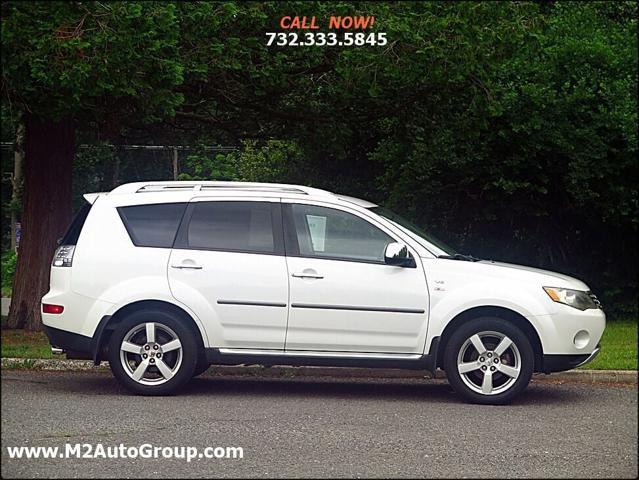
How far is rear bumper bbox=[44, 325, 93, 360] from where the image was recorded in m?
9.33

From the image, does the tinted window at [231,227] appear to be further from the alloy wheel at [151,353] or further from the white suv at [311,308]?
the alloy wheel at [151,353]

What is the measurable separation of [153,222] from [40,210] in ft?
17.2

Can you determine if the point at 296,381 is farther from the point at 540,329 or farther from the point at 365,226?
the point at 540,329

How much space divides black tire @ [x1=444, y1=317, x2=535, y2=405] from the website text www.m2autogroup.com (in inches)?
112

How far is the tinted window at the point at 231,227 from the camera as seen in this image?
9469 millimetres

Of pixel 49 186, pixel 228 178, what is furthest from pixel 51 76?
pixel 228 178

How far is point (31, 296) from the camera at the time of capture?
1441 centimetres

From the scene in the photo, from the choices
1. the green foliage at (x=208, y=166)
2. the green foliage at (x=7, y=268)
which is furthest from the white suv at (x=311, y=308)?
the green foliage at (x=7, y=268)

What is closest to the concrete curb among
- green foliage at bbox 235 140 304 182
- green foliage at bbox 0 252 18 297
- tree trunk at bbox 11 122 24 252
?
green foliage at bbox 235 140 304 182

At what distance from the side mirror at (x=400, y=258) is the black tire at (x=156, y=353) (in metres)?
1.81

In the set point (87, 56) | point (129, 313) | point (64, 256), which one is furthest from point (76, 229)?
point (87, 56)

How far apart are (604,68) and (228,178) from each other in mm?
5740

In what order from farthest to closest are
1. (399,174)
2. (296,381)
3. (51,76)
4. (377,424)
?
(399,174)
(51,76)
(296,381)
(377,424)

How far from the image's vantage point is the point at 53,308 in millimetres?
9422
